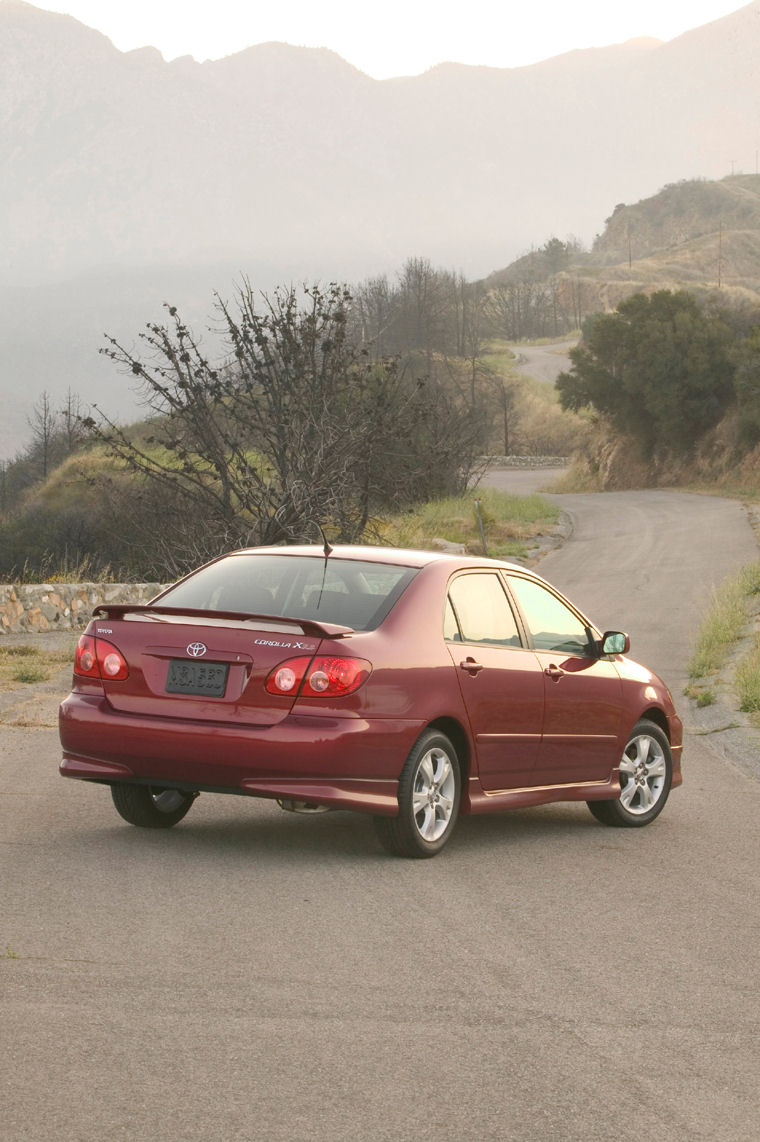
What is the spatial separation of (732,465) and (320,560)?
5094cm

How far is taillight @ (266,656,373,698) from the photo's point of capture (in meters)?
7.50

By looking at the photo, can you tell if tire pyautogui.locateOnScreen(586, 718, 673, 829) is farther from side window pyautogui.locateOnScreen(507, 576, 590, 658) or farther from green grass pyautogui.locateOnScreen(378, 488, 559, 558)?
green grass pyautogui.locateOnScreen(378, 488, 559, 558)

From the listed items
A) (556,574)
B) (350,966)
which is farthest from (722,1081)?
(556,574)

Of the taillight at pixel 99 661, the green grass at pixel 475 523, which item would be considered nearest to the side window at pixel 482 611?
the taillight at pixel 99 661

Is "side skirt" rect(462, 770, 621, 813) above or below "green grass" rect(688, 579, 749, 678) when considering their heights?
above

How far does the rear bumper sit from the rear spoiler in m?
0.42

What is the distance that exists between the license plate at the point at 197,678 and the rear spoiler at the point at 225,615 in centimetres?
27

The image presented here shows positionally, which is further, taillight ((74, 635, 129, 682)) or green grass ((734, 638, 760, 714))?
green grass ((734, 638, 760, 714))

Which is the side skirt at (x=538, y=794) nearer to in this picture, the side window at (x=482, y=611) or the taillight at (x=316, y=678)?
the side window at (x=482, y=611)

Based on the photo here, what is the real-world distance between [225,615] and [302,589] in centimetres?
57

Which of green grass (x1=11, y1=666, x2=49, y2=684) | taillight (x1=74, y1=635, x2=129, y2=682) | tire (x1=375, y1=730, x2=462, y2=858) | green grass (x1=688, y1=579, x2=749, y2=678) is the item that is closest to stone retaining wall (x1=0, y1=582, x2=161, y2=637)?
green grass (x1=11, y1=666, x2=49, y2=684)

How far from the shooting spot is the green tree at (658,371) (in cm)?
5962

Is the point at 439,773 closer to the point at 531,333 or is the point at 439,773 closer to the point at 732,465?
the point at 732,465

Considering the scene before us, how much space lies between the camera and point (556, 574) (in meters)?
31.4
